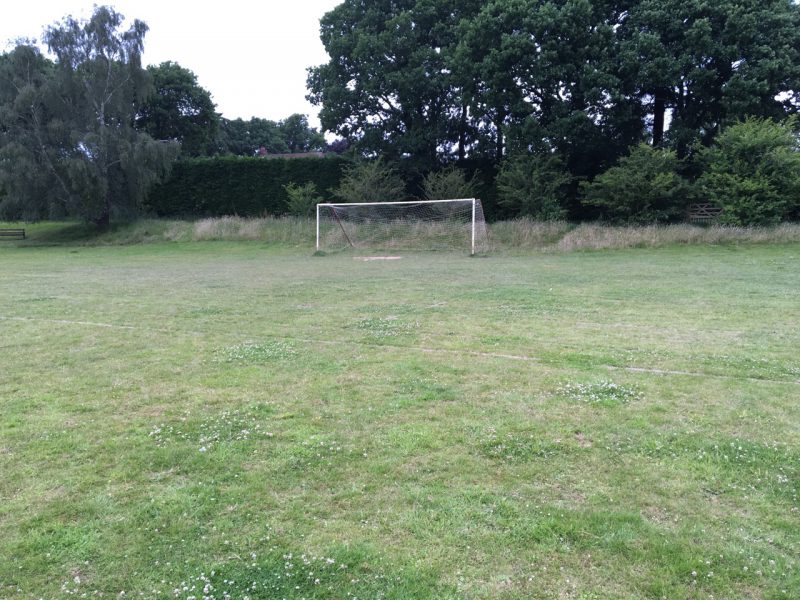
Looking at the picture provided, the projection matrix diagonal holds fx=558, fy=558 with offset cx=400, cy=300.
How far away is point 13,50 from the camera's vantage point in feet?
97.6

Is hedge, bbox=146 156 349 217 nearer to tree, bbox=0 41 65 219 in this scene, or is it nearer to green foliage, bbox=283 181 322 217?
green foliage, bbox=283 181 322 217

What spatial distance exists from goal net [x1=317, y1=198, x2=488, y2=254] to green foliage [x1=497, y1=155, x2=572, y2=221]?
108 inches

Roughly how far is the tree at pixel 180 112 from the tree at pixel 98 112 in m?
14.0

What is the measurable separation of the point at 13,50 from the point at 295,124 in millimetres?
57323

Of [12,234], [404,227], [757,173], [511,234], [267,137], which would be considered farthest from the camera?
[267,137]

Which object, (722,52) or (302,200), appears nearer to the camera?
(722,52)

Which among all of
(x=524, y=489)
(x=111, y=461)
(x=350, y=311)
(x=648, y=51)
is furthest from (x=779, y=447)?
(x=648, y=51)

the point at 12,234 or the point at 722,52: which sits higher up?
the point at 722,52

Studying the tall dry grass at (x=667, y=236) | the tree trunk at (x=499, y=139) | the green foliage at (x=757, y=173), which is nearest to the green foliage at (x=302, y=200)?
the tree trunk at (x=499, y=139)

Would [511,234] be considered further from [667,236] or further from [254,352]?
[254,352]

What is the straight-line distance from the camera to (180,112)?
46.8 meters


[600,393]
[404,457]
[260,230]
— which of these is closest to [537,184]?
[260,230]

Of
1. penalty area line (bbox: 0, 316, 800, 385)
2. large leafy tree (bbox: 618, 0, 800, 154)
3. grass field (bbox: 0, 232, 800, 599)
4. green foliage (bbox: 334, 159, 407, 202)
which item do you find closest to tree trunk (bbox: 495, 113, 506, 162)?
green foliage (bbox: 334, 159, 407, 202)

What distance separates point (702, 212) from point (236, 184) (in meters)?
26.1
